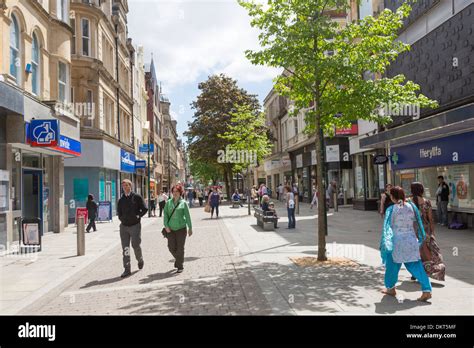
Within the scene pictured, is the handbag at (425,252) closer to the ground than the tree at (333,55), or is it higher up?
closer to the ground

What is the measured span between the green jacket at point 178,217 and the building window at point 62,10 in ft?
40.7

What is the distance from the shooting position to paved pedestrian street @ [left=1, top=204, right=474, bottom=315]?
597 cm

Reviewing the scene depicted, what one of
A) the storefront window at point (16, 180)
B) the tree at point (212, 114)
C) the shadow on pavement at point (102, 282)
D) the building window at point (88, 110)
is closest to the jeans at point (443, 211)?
the shadow on pavement at point (102, 282)

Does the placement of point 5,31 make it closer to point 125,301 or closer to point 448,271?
point 125,301

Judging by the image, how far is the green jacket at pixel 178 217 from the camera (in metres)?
9.02

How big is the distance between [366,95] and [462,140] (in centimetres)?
752

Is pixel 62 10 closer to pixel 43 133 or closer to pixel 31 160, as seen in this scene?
pixel 31 160

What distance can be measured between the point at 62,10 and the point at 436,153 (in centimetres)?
1611

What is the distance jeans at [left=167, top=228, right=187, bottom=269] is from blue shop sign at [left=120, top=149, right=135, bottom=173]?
72.4ft

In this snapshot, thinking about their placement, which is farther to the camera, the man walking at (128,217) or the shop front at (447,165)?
the shop front at (447,165)

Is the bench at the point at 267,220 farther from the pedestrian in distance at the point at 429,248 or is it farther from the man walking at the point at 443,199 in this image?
the pedestrian in distance at the point at 429,248

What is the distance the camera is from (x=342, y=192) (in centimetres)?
3109

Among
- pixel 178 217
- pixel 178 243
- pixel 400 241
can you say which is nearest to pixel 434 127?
pixel 400 241

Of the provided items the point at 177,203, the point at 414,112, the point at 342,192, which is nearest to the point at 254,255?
the point at 177,203
